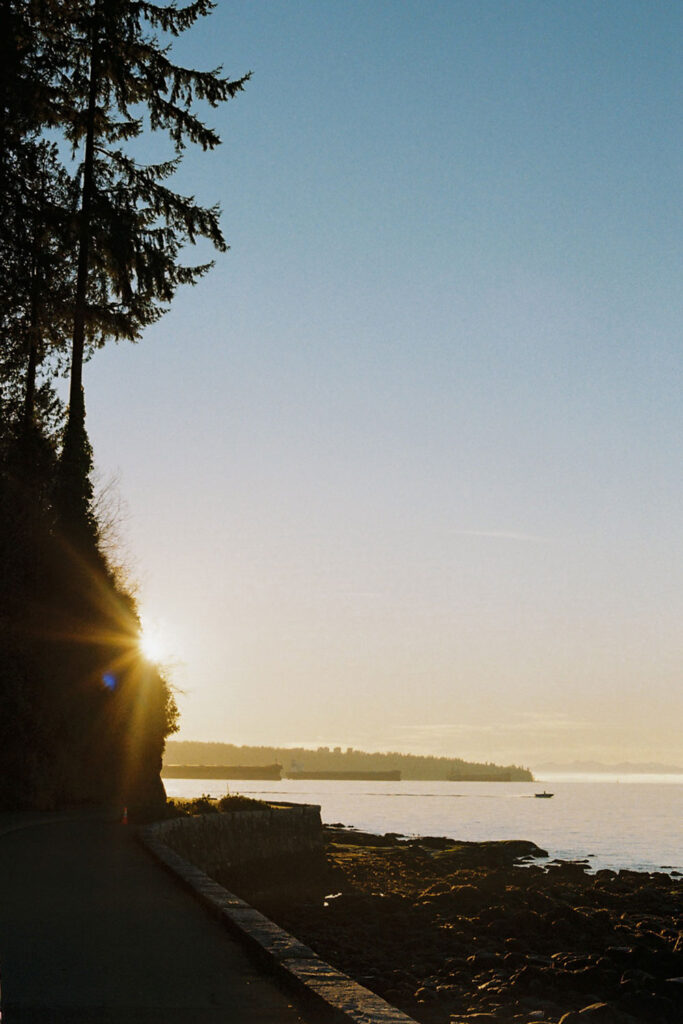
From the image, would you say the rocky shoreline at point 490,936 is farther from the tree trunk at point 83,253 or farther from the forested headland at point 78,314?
the tree trunk at point 83,253

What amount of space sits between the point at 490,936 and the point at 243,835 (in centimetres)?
1124

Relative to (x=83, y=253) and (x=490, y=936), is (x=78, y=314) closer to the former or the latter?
(x=83, y=253)

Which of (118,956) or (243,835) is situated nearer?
(118,956)

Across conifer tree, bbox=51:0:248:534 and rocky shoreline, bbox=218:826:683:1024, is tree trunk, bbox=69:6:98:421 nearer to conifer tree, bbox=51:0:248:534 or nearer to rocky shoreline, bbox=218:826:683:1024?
conifer tree, bbox=51:0:248:534

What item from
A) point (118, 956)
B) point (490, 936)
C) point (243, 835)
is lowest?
point (490, 936)

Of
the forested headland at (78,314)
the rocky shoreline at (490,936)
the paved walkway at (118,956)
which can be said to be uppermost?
the forested headland at (78,314)

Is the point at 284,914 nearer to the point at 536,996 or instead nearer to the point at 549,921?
the point at 549,921

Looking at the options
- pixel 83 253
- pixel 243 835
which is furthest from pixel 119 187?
pixel 243 835

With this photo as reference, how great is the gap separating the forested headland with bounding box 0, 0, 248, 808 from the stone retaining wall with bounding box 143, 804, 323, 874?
7.53 feet

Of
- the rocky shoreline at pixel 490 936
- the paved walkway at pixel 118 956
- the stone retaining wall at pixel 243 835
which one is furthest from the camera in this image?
the stone retaining wall at pixel 243 835

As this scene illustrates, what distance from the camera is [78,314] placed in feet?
102

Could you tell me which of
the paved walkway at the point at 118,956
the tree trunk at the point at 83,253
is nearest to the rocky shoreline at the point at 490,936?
the paved walkway at the point at 118,956

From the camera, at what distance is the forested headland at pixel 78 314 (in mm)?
28062

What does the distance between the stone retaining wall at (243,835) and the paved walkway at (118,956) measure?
24.1ft
